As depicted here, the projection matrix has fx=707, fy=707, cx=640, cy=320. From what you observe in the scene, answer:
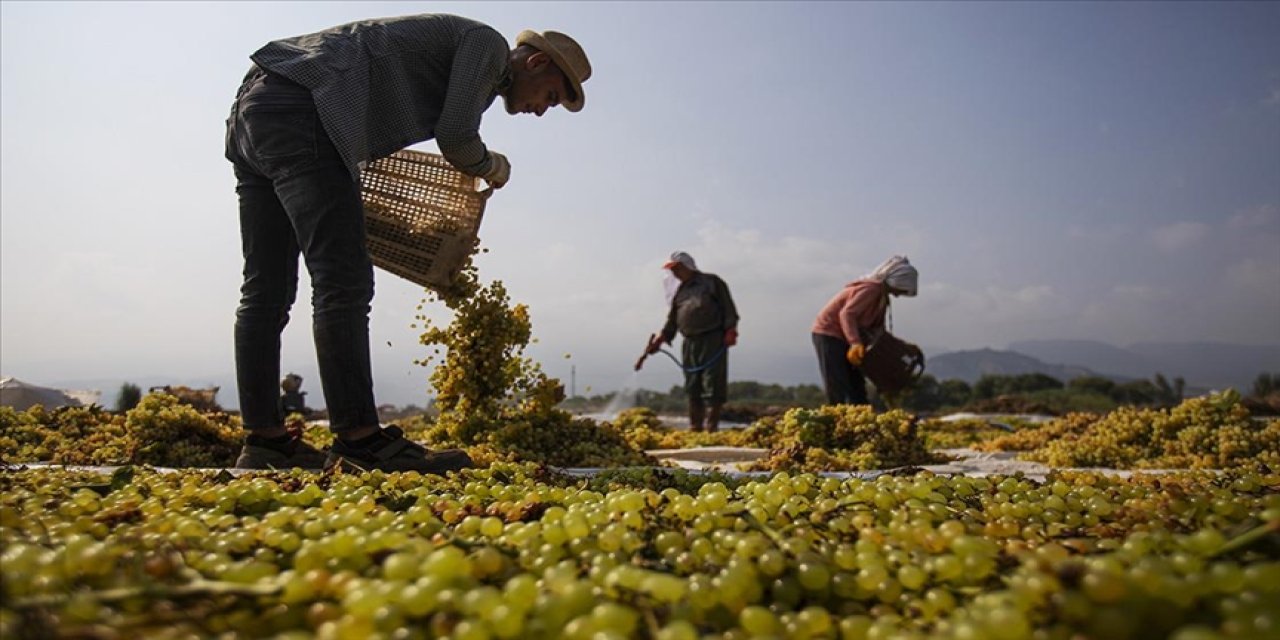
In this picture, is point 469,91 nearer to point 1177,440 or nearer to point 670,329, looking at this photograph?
point 1177,440

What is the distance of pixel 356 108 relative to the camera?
2.64m

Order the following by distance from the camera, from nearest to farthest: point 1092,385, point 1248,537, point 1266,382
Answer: point 1248,537 → point 1266,382 → point 1092,385

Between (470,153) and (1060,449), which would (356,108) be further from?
(1060,449)

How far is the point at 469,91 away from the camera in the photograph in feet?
9.05

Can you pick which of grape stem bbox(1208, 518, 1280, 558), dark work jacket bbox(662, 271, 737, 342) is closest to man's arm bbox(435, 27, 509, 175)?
grape stem bbox(1208, 518, 1280, 558)

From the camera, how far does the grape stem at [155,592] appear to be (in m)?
0.72

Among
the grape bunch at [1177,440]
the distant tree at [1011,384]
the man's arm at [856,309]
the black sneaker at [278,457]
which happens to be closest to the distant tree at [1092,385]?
the distant tree at [1011,384]

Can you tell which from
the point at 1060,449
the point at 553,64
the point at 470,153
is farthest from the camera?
the point at 1060,449

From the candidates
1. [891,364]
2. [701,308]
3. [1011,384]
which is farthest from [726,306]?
[1011,384]

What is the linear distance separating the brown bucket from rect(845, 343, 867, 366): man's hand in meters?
0.05

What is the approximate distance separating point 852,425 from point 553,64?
10.3 feet

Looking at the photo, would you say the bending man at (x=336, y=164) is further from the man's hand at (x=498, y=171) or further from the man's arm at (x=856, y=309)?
the man's arm at (x=856, y=309)

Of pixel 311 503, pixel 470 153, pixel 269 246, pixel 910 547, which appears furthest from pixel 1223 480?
pixel 269 246

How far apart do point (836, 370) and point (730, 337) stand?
5.38 ft
